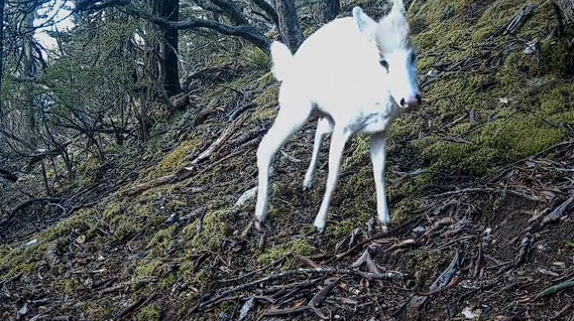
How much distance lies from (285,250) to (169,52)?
584cm

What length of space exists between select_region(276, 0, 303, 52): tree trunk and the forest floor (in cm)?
92

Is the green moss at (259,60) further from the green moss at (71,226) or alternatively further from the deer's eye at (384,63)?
the deer's eye at (384,63)

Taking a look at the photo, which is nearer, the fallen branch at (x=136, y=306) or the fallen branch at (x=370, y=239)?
the fallen branch at (x=370, y=239)

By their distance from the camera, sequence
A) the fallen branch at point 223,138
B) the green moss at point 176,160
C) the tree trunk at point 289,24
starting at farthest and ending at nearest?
1. the tree trunk at point 289,24
2. the green moss at point 176,160
3. the fallen branch at point 223,138

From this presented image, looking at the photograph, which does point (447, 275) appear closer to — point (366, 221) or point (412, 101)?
point (366, 221)

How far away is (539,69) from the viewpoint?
5262 millimetres

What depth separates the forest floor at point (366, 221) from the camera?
3455mm

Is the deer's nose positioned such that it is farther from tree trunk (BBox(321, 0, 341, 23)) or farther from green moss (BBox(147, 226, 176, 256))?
tree trunk (BBox(321, 0, 341, 23))

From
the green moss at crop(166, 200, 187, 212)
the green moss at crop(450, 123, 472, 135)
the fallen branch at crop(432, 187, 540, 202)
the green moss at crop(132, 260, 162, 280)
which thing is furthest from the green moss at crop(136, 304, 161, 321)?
the green moss at crop(450, 123, 472, 135)

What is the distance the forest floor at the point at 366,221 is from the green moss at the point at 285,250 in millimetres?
13

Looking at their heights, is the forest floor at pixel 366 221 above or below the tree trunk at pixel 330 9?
below

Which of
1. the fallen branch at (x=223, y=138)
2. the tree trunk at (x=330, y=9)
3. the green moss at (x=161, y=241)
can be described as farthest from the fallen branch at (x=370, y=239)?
the tree trunk at (x=330, y=9)

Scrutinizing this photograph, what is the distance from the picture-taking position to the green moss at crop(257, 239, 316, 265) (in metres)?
4.16

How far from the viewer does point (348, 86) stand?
3.95 metres
